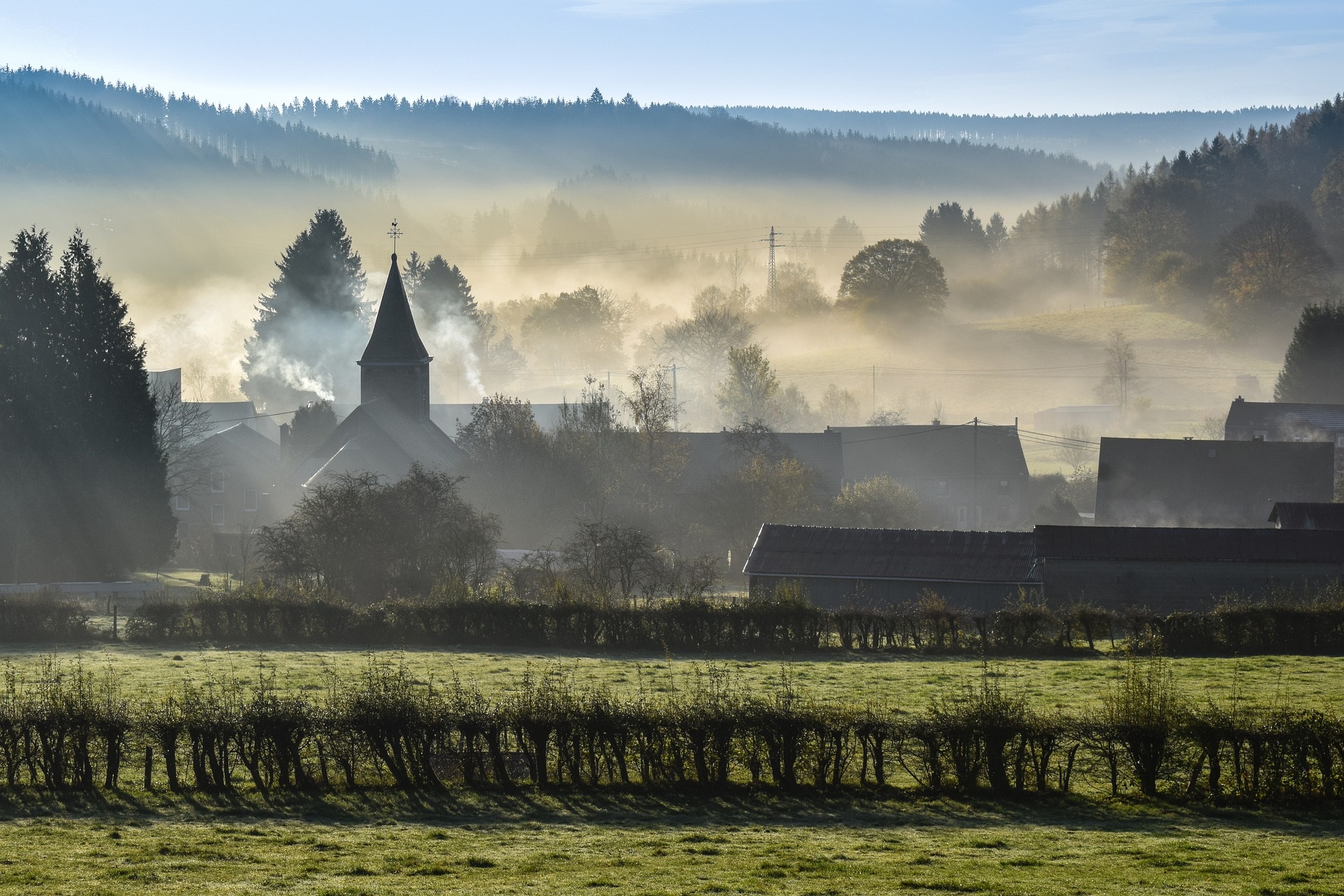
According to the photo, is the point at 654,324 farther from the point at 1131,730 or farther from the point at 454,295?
the point at 1131,730

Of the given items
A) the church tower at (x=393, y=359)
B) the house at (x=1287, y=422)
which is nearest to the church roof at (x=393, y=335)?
the church tower at (x=393, y=359)

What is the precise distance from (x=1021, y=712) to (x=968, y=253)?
129 m

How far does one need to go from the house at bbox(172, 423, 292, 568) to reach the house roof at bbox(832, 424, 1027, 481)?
104 ft

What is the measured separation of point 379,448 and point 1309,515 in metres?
37.9

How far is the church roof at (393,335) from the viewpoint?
63.3m

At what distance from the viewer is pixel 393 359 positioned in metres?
63.4

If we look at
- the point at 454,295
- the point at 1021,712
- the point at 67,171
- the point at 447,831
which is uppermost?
the point at 67,171

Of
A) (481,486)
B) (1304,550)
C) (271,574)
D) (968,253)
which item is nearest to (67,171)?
(968,253)

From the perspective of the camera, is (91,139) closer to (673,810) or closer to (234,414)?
(234,414)

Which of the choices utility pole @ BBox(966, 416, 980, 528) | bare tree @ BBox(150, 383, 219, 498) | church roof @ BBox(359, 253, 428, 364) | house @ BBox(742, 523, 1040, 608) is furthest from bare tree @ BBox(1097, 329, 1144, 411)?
bare tree @ BBox(150, 383, 219, 498)

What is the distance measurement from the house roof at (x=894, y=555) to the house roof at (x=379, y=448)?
20.1 meters

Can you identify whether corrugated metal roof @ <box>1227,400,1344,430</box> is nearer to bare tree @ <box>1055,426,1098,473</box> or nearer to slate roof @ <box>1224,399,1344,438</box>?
slate roof @ <box>1224,399,1344,438</box>

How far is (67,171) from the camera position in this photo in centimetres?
16075

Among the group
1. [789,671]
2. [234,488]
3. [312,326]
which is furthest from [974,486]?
[312,326]
